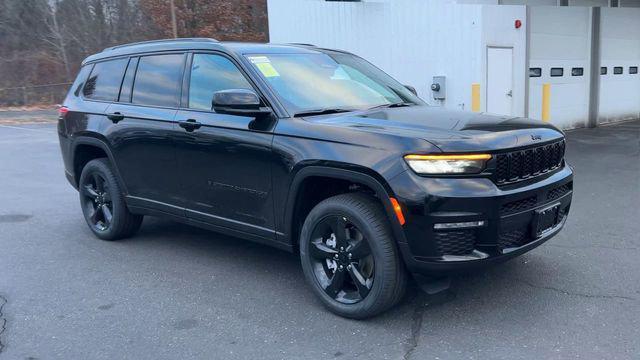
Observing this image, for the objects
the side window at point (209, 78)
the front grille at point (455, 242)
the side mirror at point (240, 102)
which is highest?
the side window at point (209, 78)

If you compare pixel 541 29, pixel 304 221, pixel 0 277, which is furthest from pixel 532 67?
pixel 0 277

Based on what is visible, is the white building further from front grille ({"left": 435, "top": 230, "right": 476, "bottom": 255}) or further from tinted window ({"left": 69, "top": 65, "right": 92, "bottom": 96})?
front grille ({"left": 435, "top": 230, "right": 476, "bottom": 255})

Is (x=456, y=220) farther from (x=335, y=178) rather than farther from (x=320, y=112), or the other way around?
(x=320, y=112)

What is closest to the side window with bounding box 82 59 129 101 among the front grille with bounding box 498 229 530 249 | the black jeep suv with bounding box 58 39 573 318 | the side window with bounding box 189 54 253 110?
the black jeep suv with bounding box 58 39 573 318

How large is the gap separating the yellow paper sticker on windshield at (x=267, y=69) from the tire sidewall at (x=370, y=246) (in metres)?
1.14

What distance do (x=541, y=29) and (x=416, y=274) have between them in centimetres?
1225

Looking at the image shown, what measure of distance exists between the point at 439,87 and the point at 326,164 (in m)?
9.92

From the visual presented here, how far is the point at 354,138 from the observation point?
3859 millimetres

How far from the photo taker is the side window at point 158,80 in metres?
5.14

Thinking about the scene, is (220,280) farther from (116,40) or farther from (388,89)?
(116,40)

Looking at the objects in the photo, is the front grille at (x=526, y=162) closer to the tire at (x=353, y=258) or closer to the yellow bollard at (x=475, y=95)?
the tire at (x=353, y=258)

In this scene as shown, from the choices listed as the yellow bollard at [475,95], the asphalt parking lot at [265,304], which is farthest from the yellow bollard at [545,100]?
the asphalt parking lot at [265,304]

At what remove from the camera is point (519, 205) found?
3775 millimetres

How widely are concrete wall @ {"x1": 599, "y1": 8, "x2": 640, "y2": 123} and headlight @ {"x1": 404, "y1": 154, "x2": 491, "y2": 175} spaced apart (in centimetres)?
1438
